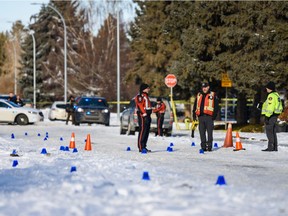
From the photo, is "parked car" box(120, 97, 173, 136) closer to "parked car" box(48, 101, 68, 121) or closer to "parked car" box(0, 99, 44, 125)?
"parked car" box(0, 99, 44, 125)

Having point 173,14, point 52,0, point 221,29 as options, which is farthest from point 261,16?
point 52,0

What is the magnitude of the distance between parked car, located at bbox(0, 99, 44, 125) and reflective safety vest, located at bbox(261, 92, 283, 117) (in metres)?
21.6

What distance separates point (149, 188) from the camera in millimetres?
9672

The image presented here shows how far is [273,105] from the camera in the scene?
18406 millimetres

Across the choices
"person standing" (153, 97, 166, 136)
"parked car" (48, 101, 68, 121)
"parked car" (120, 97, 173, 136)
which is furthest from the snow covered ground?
"parked car" (48, 101, 68, 121)

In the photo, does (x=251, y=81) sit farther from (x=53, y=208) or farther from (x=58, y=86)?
(x=58, y=86)

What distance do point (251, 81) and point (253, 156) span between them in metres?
14.3

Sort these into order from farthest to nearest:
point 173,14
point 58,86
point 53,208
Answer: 1. point 58,86
2. point 173,14
3. point 53,208

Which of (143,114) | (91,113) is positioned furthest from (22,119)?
(143,114)

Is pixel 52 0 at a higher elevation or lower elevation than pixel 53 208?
higher

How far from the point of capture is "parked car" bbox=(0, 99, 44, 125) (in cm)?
3772

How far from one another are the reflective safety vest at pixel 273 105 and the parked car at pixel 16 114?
21.6 meters

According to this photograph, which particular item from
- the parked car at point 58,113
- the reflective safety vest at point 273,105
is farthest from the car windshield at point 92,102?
the reflective safety vest at point 273,105

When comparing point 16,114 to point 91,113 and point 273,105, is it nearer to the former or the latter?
point 91,113
